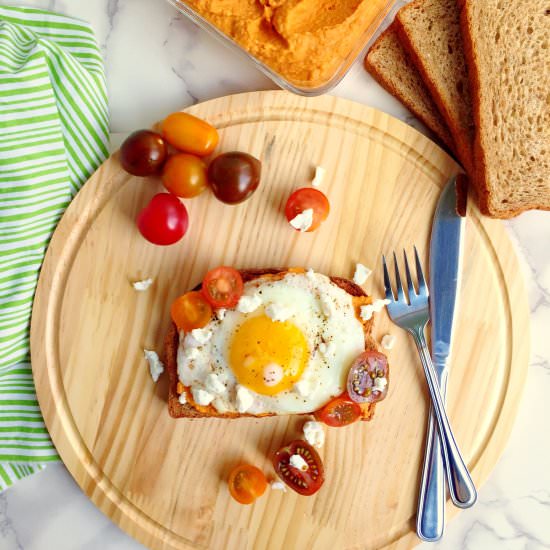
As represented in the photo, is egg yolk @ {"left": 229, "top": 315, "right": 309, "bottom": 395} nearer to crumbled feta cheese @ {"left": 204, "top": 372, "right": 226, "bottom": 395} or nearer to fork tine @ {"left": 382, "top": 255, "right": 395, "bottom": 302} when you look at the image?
crumbled feta cheese @ {"left": 204, "top": 372, "right": 226, "bottom": 395}

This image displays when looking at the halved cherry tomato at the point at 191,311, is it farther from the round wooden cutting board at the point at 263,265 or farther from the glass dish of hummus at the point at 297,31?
the glass dish of hummus at the point at 297,31

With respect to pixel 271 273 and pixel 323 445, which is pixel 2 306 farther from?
pixel 323 445

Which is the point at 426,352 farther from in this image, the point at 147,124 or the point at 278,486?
the point at 147,124

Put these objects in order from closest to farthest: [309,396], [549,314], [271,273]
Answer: [309,396], [271,273], [549,314]

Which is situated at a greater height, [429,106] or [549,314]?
[429,106]

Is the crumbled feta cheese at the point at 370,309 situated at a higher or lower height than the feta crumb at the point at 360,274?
lower

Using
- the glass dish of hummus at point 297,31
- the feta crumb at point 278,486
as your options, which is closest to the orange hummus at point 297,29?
the glass dish of hummus at point 297,31

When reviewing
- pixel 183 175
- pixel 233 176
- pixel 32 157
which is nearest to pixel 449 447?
pixel 233 176

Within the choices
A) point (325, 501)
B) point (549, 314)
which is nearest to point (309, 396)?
point (325, 501)
